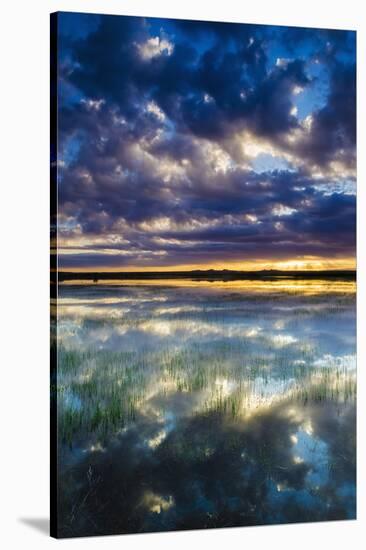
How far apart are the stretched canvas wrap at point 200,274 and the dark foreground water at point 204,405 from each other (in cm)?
1

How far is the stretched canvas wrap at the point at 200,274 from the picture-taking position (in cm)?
1022

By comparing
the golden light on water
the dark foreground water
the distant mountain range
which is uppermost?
the distant mountain range

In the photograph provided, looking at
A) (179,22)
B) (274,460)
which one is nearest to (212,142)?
(179,22)

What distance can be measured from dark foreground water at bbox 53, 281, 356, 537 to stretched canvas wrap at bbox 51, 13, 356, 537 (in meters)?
0.01

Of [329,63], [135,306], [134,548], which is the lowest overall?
[134,548]

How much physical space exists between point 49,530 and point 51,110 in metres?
3.38

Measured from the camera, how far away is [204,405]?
10586 mm

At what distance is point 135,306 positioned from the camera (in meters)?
10.5

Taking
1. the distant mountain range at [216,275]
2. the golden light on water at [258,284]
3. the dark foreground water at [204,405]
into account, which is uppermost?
the distant mountain range at [216,275]

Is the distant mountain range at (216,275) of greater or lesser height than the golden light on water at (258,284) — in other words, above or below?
above

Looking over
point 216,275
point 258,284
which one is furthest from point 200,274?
point 258,284

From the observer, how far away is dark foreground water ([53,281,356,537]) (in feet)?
33.6

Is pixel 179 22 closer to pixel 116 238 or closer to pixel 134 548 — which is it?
pixel 116 238

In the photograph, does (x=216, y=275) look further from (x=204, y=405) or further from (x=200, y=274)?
(x=204, y=405)
